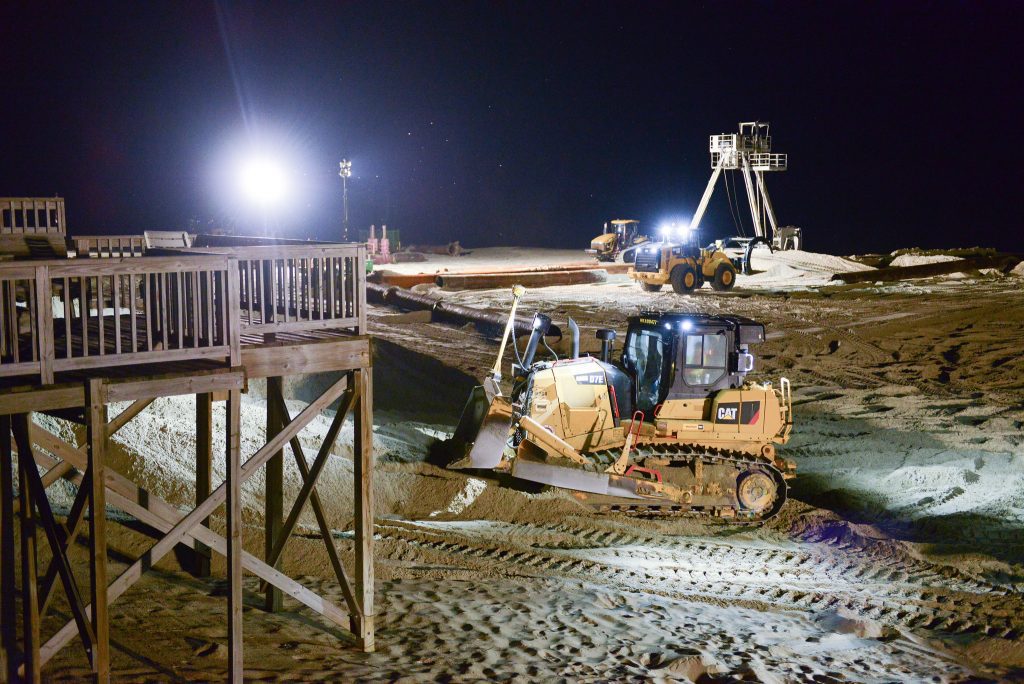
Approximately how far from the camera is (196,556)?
9914mm

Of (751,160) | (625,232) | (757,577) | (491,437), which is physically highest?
(751,160)

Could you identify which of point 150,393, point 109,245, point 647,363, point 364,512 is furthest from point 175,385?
point 647,363

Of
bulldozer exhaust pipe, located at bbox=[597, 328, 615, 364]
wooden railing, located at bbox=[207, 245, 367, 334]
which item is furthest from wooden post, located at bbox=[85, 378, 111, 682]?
bulldozer exhaust pipe, located at bbox=[597, 328, 615, 364]

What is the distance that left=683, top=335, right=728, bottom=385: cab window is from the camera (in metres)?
13.5

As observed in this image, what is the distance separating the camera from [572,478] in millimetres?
13055

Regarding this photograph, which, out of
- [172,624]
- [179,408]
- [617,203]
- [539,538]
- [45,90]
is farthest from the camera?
[617,203]

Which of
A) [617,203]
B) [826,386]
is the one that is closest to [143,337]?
[826,386]

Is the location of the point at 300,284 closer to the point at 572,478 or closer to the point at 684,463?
the point at 572,478

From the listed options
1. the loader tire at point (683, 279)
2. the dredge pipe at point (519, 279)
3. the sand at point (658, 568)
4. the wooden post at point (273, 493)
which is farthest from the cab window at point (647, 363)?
the dredge pipe at point (519, 279)

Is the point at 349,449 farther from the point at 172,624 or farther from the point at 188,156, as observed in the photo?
the point at 188,156

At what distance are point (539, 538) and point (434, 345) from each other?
12.5 m

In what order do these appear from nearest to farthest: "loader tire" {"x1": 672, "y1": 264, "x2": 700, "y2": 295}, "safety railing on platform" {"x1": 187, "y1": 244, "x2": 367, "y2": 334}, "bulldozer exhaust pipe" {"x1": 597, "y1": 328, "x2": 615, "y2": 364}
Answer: "safety railing on platform" {"x1": 187, "y1": 244, "x2": 367, "y2": 334} < "bulldozer exhaust pipe" {"x1": 597, "y1": 328, "x2": 615, "y2": 364} < "loader tire" {"x1": 672, "y1": 264, "x2": 700, "y2": 295}

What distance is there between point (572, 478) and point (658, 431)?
129cm

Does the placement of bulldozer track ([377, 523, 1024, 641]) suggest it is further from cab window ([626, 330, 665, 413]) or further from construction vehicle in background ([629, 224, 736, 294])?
construction vehicle in background ([629, 224, 736, 294])
